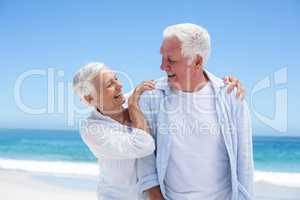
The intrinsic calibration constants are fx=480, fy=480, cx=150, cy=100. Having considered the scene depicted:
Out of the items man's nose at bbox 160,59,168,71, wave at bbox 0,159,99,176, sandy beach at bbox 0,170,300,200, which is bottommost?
wave at bbox 0,159,99,176

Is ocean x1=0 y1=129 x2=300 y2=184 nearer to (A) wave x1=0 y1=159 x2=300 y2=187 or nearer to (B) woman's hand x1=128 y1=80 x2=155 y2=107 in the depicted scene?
(A) wave x1=0 y1=159 x2=300 y2=187

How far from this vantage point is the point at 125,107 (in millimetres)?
1831

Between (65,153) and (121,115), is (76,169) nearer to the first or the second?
(65,153)

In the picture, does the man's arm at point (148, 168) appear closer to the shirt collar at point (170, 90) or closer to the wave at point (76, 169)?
the shirt collar at point (170, 90)

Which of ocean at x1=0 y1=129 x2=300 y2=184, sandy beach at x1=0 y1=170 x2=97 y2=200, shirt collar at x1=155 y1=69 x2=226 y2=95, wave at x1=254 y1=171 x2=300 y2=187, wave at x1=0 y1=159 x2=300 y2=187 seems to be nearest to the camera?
shirt collar at x1=155 y1=69 x2=226 y2=95

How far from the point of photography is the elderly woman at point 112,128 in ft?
5.43

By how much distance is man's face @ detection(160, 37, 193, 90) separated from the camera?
170 centimetres

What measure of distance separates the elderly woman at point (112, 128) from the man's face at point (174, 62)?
10 cm

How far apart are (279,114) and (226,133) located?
7899 mm

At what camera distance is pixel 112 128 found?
171cm

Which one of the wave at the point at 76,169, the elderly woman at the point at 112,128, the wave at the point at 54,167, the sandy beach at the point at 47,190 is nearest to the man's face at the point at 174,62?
the elderly woman at the point at 112,128

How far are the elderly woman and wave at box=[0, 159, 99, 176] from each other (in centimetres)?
547

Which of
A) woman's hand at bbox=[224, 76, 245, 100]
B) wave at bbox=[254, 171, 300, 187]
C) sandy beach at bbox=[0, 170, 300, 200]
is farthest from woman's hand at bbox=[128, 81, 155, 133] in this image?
wave at bbox=[254, 171, 300, 187]

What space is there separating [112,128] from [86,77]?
21 cm
